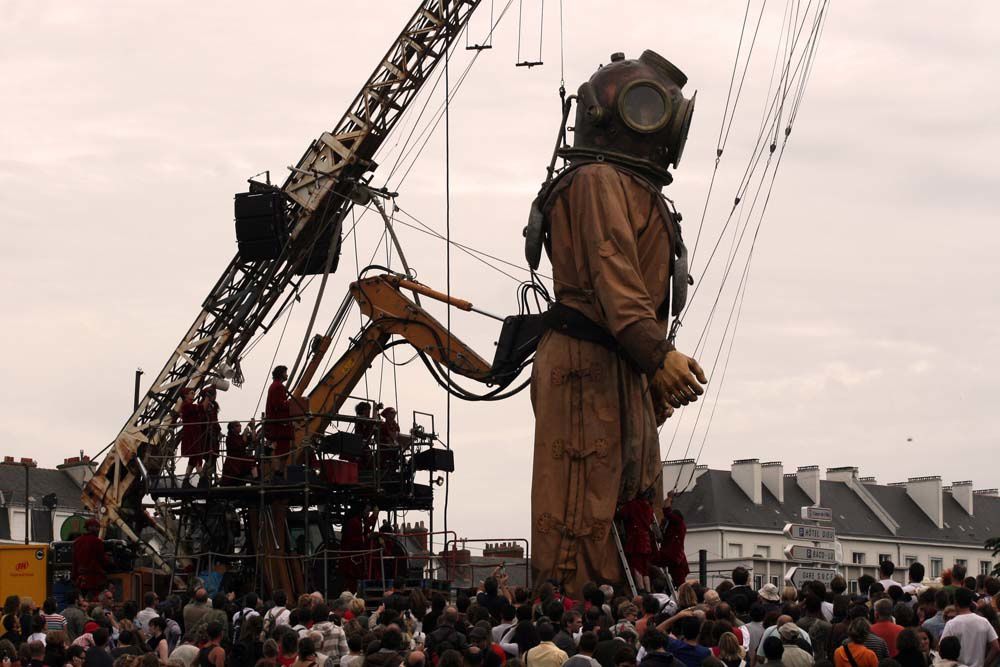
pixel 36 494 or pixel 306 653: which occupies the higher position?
pixel 36 494

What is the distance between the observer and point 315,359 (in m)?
29.7

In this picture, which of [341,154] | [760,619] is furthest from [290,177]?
[760,619]

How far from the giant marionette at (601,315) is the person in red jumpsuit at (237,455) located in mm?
6283

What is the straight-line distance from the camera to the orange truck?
23797 mm

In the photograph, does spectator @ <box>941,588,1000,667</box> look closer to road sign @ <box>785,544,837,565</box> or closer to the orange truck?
road sign @ <box>785,544,837,565</box>

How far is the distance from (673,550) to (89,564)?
909cm

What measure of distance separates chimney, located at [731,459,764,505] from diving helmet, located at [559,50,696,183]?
5141 cm

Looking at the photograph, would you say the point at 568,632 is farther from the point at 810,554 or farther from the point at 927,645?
the point at 810,554

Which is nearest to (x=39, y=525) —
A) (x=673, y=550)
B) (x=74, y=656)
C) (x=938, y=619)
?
(x=673, y=550)

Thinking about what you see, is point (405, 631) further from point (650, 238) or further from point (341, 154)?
point (341, 154)

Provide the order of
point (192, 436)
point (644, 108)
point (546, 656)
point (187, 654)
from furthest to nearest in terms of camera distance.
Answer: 1. point (192, 436)
2. point (644, 108)
3. point (187, 654)
4. point (546, 656)

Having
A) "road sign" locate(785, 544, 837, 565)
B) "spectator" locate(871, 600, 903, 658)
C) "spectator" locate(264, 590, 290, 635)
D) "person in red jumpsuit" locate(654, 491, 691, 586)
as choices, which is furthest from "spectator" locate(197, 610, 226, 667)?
"road sign" locate(785, 544, 837, 565)

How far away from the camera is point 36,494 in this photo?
64.8m

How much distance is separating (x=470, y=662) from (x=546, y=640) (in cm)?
157
